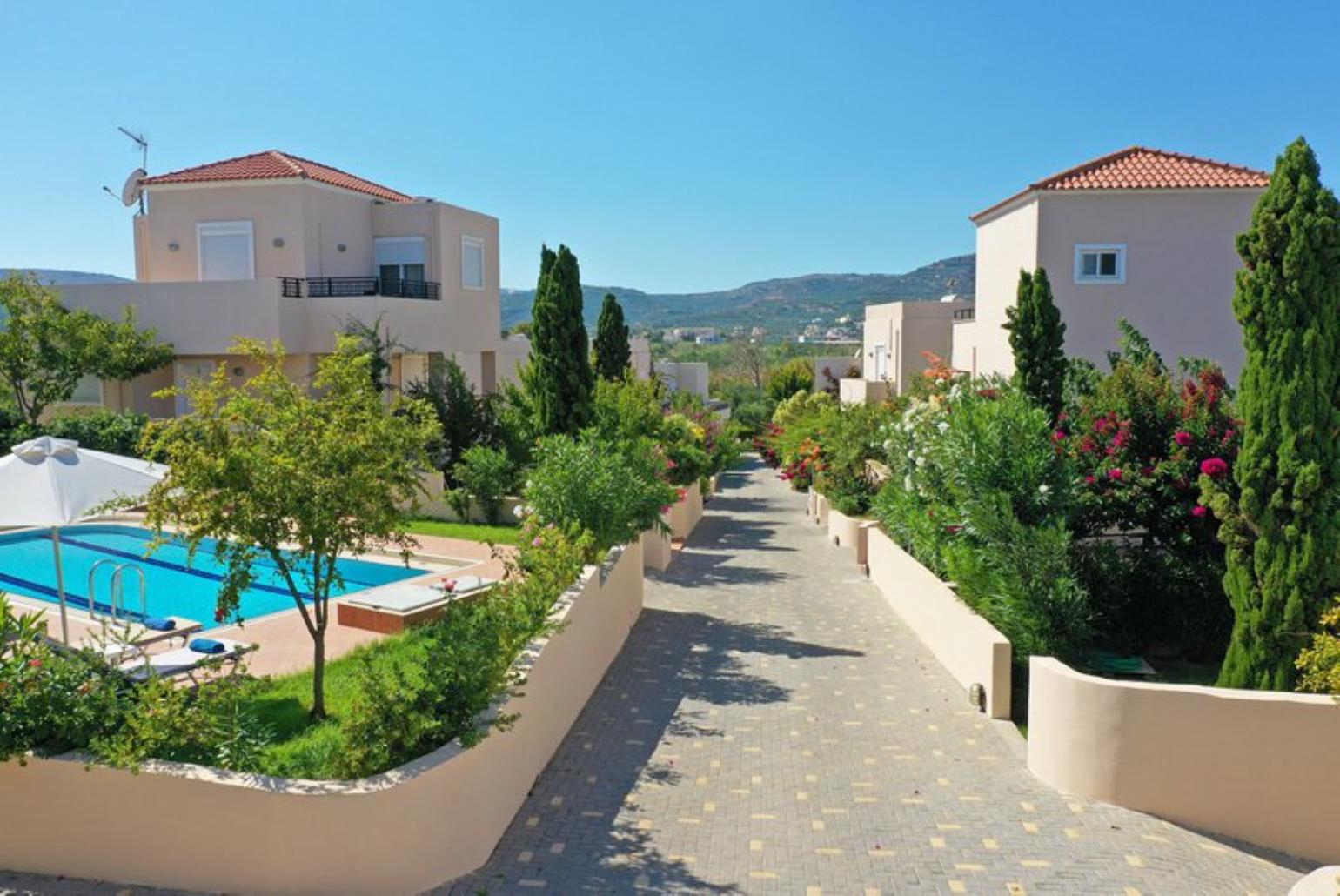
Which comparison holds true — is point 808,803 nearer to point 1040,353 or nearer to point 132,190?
point 1040,353

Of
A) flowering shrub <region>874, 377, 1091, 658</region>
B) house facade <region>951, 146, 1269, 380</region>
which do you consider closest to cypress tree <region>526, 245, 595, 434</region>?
flowering shrub <region>874, 377, 1091, 658</region>

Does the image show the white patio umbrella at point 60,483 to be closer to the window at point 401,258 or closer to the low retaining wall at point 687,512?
the low retaining wall at point 687,512

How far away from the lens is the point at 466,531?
75.3ft

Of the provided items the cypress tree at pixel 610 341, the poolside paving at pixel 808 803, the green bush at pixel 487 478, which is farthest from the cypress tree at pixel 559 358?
the cypress tree at pixel 610 341

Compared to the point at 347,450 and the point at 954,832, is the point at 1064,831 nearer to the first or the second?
the point at 954,832

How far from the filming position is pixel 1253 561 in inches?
435

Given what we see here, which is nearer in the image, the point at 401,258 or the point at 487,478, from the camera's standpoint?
the point at 487,478

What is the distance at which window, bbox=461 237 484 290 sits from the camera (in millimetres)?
32406

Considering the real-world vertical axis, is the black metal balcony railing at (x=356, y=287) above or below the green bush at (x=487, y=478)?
above

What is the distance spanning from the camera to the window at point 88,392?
2877 centimetres

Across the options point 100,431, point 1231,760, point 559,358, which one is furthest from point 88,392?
point 1231,760

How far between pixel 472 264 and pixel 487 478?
11.3m

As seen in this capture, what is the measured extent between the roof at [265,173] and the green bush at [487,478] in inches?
422

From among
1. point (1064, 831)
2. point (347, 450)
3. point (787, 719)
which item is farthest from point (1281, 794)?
point (347, 450)
